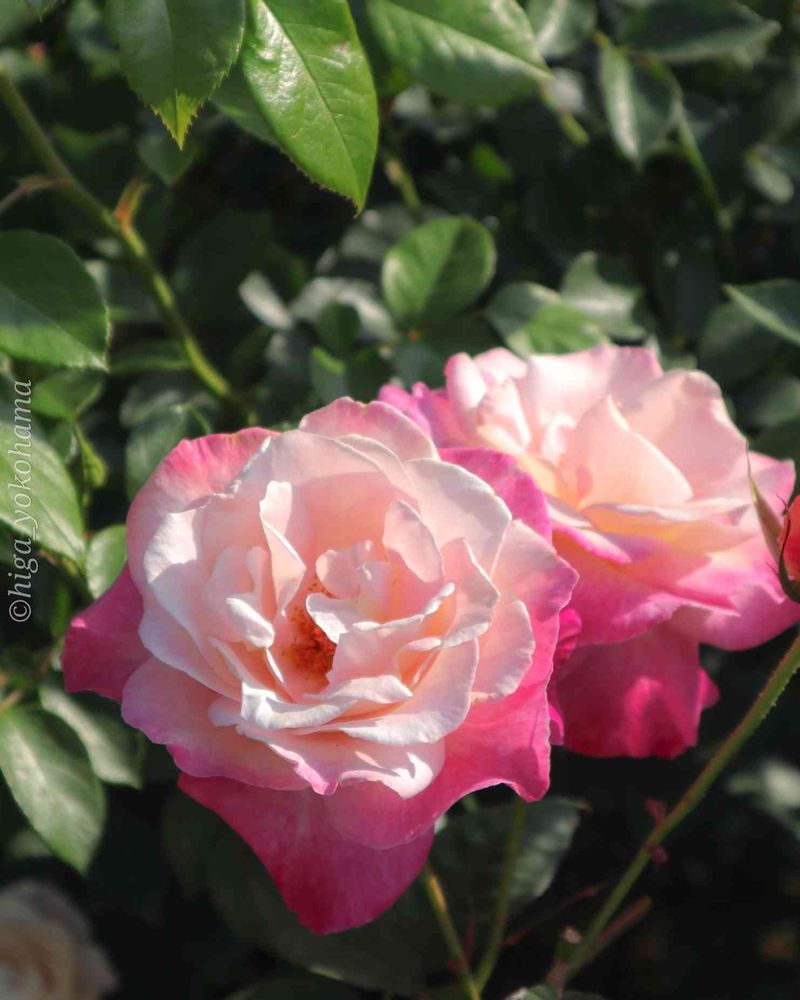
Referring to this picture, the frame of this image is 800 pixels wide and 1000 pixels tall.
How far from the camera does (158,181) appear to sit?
1.00m

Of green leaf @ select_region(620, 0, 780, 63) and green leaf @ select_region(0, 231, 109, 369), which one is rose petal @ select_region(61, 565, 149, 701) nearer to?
green leaf @ select_region(0, 231, 109, 369)

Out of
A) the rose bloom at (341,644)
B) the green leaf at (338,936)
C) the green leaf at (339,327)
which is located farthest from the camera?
the green leaf at (339,327)

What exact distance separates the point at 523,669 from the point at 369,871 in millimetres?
121

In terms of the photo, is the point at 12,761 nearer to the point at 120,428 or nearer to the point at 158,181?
the point at 120,428

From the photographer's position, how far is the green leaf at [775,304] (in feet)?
2.43

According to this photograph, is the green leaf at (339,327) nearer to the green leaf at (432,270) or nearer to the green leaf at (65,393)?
the green leaf at (432,270)

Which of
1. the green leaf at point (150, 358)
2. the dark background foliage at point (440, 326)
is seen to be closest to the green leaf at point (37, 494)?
the dark background foliage at point (440, 326)

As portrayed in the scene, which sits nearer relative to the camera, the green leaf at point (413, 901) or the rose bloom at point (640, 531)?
the rose bloom at point (640, 531)

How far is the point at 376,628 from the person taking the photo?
51 cm

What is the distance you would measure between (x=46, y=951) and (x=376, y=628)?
33.6 inches

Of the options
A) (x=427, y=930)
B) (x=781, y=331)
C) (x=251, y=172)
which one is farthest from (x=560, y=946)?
(x=251, y=172)

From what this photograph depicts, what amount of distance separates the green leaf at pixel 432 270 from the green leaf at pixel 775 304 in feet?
0.65

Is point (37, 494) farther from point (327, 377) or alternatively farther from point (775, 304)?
point (775, 304)

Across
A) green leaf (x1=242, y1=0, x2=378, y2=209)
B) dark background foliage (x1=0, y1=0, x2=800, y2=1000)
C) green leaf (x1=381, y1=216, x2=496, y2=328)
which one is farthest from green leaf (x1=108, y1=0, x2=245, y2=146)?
green leaf (x1=381, y1=216, x2=496, y2=328)
